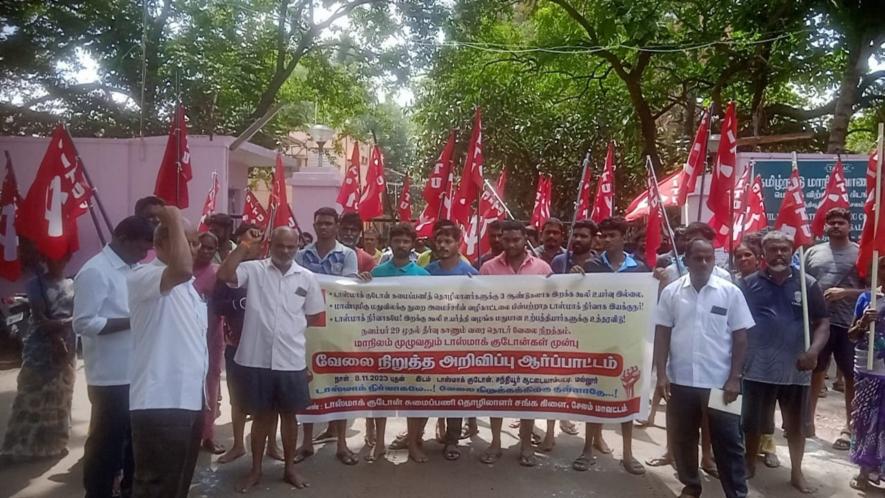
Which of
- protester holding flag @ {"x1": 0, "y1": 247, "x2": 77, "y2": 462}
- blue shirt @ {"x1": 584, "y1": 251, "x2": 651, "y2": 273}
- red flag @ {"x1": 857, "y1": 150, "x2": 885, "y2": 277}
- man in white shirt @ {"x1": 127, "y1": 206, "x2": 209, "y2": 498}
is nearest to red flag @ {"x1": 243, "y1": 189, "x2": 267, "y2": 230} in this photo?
protester holding flag @ {"x1": 0, "y1": 247, "x2": 77, "y2": 462}

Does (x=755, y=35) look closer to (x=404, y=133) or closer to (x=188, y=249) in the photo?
(x=188, y=249)

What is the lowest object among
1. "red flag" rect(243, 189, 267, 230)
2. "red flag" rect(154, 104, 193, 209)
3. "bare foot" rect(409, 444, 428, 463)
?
"bare foot" rect(409, 444, 428, 463)

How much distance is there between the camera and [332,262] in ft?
19.3

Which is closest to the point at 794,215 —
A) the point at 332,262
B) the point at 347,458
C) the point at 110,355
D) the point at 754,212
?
the point at 754,212

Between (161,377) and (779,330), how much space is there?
13.2 feet

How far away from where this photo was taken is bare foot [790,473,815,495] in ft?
17.3

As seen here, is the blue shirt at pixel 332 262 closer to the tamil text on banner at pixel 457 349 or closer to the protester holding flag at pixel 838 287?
the tamil text on banner at pixel 457 349

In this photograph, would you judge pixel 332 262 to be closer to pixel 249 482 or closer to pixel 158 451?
pixel 249 482

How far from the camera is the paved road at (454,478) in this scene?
5.12 meters

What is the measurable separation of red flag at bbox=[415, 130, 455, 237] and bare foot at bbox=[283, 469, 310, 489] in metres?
3.53

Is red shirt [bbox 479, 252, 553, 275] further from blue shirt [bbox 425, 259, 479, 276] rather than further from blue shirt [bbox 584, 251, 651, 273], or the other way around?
blue shirt [bbox 584, 251, 651, 273]

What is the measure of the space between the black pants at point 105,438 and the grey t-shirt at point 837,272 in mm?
5580

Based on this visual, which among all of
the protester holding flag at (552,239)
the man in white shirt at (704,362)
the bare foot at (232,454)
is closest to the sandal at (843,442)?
the man in white shirt at (704,362)

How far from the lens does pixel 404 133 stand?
44406mm
